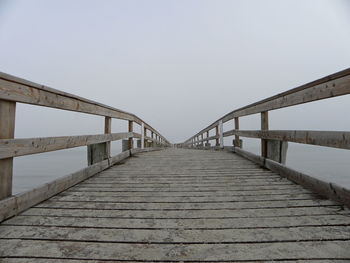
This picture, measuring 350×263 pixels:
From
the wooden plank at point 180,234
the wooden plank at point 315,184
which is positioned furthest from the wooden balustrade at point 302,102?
the wooden plank at point 180,234

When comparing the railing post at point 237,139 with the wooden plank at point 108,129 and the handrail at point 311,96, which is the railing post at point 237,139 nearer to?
the handrail at point 311,96

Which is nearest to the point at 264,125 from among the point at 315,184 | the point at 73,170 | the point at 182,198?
the point at 315,184

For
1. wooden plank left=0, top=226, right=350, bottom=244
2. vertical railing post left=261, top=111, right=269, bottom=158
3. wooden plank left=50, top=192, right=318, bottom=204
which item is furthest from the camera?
vertical railing post left=261, top=111, right=269, bottom=158

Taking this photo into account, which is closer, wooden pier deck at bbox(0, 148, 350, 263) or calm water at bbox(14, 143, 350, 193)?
wooden pier deck at bbox(0, 148, 350, 263)

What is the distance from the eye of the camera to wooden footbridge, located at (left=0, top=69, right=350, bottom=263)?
1154 mm

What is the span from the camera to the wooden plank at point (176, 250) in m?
1.10

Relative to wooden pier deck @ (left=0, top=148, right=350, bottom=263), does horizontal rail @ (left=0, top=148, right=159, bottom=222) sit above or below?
above

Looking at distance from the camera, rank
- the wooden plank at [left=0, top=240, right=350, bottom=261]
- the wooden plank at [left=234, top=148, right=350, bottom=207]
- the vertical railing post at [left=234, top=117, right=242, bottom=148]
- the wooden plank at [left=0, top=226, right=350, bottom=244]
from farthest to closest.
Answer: the vertical railing post at [left=234, top=117, right=242, bottom=148] < the wooden plank at [left=234, top=148, right=350, bottom=207] < the wooden plank at [left=0, top=226, right=350, bottom=244] < the wooden plank at [left=0, top=240, right=350, bottom=261]

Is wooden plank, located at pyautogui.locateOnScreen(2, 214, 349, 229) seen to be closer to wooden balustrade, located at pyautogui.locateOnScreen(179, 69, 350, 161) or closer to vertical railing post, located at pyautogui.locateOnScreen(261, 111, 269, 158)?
wooden balustrade, located at pyautogui.locateOnScreen(179, 69, 350, 161)

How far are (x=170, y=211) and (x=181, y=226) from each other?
11.1 inches

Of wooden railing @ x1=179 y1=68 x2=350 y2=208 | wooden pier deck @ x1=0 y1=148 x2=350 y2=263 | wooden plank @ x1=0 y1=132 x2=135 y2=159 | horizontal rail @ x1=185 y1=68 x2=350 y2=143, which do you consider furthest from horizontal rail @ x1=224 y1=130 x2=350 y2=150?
wooden plank @ x1=0 y1=132 x2=135 y2=159

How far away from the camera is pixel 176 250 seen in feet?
Answer: 3.85

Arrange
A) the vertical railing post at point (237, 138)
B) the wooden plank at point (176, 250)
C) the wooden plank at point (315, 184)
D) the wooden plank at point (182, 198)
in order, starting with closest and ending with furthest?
the wooden plank at point (176, 250), the wooden plank at point (315, 184), the wooden plank at point (182, 198), the vertical railing post at point (237, 138)

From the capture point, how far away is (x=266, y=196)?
2.05m
